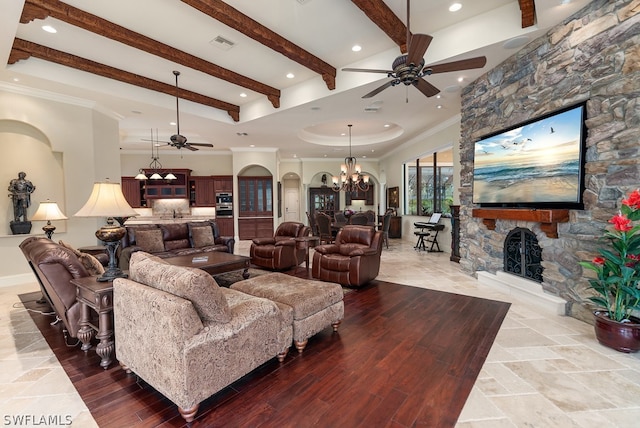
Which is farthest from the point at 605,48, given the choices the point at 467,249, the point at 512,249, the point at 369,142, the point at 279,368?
the point at 369,142

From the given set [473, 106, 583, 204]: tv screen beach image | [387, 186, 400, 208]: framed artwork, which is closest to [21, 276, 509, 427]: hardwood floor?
[473, 106, 583, 204]: tv screen beach image

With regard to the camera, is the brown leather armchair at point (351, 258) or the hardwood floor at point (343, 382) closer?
Answer: the hardwood floor at point (343, 382)

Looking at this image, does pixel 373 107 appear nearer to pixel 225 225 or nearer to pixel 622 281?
pixel 622 281

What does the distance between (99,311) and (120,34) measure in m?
3.44

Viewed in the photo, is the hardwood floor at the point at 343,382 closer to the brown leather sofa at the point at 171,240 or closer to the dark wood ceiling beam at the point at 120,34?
the brown leather sofa at the point at 171,240

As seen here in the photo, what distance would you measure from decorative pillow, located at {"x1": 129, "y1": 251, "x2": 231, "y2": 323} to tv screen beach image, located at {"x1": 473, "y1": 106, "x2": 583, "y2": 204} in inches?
150

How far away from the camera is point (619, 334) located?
245 cm

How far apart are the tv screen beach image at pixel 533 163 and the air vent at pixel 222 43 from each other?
4.12m

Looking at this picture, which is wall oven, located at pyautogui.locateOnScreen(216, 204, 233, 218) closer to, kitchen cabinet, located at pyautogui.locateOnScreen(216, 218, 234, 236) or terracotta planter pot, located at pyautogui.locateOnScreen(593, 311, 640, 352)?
kitchen cabinet, located at pyautogui.locateOnScreen(216, 218, 234, 236)

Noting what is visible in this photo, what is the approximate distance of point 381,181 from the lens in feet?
38.0

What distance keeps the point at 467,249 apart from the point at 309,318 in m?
3.76

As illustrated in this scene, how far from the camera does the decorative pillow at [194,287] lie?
69.1 inches

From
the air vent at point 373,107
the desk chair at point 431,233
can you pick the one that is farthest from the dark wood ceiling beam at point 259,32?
the desk chair at point 431,233

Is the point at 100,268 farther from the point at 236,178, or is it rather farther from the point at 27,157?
the point at 236,178
